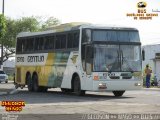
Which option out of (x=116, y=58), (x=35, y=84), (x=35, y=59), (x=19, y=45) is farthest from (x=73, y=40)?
(x=19, y=45)

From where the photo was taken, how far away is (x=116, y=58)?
83.9 ft

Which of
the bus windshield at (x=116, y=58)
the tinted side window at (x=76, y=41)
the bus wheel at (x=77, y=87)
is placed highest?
the tinted side window at (x=76, y=41)

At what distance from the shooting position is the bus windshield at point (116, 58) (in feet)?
83.1

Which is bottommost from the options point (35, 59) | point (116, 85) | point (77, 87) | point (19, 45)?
point (77, 87)

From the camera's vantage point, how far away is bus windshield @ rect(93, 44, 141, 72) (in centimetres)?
2534

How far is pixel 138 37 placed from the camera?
2644 centimetres

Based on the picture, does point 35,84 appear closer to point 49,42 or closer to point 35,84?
point 35,84

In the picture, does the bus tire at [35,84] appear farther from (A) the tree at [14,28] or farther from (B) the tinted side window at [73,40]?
(A) the tree at [14,28]

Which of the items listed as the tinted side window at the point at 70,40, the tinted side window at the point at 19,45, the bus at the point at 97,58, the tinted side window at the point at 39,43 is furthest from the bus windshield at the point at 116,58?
the tinted side window at the point at 19,45

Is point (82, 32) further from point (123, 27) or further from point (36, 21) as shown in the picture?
point (36, 21)

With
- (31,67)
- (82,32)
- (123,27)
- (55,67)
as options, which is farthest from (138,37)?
(31,67)

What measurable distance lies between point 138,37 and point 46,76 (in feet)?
21.0

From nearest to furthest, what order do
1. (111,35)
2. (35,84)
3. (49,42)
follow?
(111,35)
(49,42)
(35,84)

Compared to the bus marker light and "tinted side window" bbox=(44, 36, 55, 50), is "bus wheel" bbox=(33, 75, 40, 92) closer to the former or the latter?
"tinted side window" bbox=(44, 36, 55, 50)
